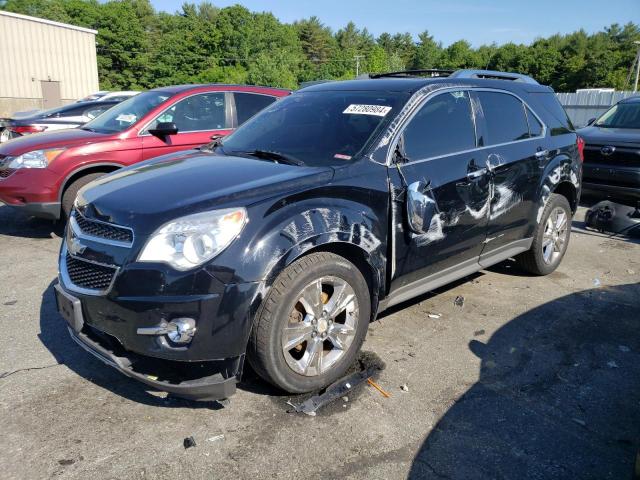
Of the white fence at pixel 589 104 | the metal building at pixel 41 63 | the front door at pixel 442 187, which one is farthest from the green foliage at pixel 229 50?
the front door at pixel 442 187

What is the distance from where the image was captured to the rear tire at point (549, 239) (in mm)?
4949

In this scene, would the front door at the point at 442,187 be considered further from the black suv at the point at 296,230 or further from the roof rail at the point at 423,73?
the roof rail at the point at 423,73

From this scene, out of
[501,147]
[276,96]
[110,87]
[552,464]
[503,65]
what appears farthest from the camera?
[503,65]

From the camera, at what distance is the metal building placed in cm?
3212

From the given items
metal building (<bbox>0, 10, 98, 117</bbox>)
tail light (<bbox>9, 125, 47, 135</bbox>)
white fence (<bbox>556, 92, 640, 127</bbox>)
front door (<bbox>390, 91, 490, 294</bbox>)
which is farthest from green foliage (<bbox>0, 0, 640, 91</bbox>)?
front door (<bbox>390, 91, 490, 294</bbox>)

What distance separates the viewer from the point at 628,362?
3.59 m

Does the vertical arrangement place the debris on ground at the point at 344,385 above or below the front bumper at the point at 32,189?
below

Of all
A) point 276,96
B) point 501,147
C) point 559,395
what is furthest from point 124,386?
point 276,96

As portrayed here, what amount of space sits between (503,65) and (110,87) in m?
65.3

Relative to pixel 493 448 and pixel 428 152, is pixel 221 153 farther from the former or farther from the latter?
pixel 493 448

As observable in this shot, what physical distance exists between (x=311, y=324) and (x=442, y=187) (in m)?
1.41

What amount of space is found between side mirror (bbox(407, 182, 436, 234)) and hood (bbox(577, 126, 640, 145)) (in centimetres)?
585

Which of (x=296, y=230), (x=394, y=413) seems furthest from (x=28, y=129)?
(x=394, y=413)

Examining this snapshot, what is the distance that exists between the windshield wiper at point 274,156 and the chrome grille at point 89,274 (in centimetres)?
131
